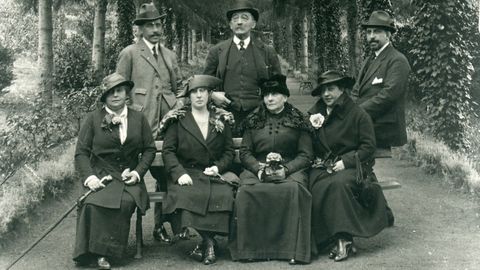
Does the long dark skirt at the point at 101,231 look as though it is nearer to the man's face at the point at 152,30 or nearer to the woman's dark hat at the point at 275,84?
the woman's dark hat at the point at 275,84

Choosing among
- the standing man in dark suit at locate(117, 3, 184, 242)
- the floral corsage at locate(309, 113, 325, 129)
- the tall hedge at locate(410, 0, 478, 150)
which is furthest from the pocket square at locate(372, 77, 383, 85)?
the tall hedge at locate(410, 0, 478, 150)

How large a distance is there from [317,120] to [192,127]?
1271mm

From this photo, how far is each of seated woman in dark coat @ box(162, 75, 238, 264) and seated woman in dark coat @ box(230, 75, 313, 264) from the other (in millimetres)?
179

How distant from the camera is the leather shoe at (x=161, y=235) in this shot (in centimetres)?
643

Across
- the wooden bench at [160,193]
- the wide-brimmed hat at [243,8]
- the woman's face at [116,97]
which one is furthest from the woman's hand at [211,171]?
the wide-brimmed hat at [243,8]

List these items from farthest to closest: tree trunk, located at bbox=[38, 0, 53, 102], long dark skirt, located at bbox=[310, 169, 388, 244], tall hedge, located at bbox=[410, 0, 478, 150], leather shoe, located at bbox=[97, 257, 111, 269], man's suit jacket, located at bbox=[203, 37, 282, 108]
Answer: tree trunk, located at bbox=[38, 0, 53, 102] → tall hedge, located at bbox=[410, 0, 478, 150] → man's suit jacket, located at bbox=[203, 37, 282, 108] → long dark skirt, located at bbox=[310, 169, 388, 244] → leather shoe, located at bbox=[97, 257, 111, 269]

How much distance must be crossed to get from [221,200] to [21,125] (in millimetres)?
4468

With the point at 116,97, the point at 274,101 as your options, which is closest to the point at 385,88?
the point at 274,101

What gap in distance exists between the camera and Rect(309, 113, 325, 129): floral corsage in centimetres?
624

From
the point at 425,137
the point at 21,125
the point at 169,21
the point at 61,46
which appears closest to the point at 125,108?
the point at 21,125

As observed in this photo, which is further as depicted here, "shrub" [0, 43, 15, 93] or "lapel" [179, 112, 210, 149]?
"shrub" [0, 43, 15, 93]

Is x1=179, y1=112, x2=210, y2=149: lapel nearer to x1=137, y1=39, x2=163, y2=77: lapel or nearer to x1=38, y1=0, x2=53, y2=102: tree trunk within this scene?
x1=137, y1=39, x2=163, y2=77: lapel

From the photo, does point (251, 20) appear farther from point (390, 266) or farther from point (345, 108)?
point (390, 266)

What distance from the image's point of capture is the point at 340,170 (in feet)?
19.7
